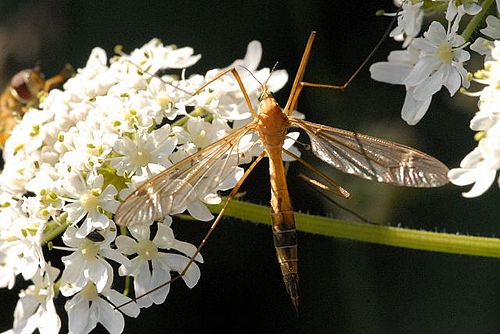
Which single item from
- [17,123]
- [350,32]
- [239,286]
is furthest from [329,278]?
[17,123]

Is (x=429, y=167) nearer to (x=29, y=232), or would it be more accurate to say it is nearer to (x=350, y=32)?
(x=29, y=232)

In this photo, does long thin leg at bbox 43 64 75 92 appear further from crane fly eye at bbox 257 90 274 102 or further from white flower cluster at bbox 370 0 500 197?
white flower cluster at bbox 370 0 500 197

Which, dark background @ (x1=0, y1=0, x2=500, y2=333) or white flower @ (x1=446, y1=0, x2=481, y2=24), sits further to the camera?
dark background @ (x1=0, y1=0, x2=500, y2=333)

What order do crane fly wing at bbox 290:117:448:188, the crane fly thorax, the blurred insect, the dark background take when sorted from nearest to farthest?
crane fly wing at bbox 290:117:448:188
the crane fly thorax
the blurred insect
the dark background

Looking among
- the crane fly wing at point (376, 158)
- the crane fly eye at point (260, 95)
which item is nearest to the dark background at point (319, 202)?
the crane fly eye at point (260, 95)

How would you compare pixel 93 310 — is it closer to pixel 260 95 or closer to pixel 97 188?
pixel 97 188

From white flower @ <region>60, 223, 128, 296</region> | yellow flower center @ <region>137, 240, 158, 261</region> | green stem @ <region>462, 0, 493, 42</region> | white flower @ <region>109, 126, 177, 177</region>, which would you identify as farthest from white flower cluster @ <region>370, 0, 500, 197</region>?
white flower @ <region>60, 223, 128, 296</region>
